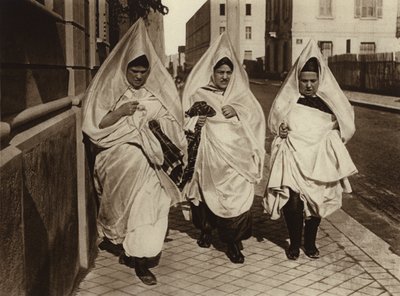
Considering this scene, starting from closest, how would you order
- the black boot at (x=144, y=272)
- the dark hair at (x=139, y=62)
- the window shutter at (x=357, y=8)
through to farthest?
1. the black boot at (x=144, y=272)
2. the dark hair at (x=139, y=62)
3. the window shutter at (x=357, y=8)

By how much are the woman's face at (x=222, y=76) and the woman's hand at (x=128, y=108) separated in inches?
46.8

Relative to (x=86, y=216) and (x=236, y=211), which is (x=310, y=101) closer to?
(x=236, y=211)

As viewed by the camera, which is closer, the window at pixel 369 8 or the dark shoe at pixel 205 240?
the dark shoe at pixel 205 240

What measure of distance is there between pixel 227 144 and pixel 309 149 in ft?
2.54

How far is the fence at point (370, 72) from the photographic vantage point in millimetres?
28297

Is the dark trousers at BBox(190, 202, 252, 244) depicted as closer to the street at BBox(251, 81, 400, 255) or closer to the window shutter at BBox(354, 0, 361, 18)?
the street at BBox(251, 81, 400, 255)

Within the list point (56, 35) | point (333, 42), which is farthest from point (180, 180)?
point (333, 42)

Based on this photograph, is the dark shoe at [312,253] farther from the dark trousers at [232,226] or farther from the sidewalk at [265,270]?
the dark trousers at [232,226]

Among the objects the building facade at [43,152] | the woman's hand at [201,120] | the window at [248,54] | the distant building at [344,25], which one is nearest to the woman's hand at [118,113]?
the building facade at [43,152]

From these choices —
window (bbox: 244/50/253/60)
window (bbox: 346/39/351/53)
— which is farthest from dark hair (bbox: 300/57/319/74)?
window (bbox: 244/50/253/60)

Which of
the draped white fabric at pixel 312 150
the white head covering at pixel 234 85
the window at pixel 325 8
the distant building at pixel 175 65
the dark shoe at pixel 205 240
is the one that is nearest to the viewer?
the draped white fabric at pixel 312 150

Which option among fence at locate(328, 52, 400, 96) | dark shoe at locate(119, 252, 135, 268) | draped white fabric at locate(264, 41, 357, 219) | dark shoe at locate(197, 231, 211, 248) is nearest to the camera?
dark shoe at locate(119, 252, 135, 268)

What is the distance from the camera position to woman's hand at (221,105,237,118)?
605 cm

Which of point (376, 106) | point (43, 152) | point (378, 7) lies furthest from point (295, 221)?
point (378, 7)
